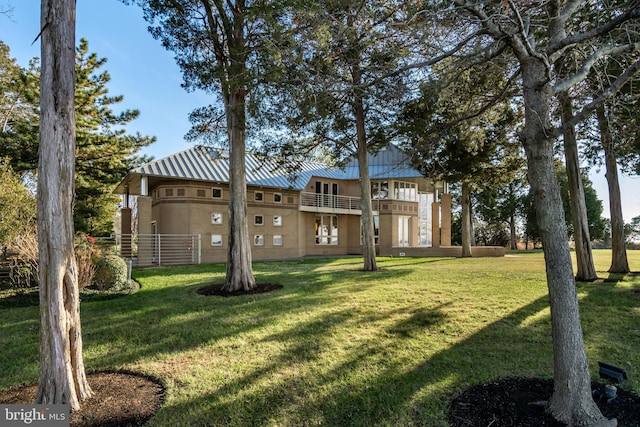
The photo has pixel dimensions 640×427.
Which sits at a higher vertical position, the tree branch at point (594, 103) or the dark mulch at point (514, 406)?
the tree branch at point (594, 103)

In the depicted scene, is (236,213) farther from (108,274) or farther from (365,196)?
(365,196)

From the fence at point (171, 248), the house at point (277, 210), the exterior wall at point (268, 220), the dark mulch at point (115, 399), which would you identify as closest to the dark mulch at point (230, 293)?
the dark mulch at point (115, 399)

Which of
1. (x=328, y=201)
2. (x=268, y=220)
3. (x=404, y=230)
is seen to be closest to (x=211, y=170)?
(x=268, y=220)

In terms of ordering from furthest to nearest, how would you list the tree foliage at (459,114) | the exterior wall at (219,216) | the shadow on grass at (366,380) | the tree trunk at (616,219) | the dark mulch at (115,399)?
1. the exterior wall at (219,216)
2. the tree trunk at (616,219)
3. the tree foliage at (459,114)
4. the shadow on grass at (366,380)
5. the dark mulch at (115,399)

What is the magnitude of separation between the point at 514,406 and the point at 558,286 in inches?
53.3

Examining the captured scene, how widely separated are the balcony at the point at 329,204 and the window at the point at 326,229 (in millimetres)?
1254

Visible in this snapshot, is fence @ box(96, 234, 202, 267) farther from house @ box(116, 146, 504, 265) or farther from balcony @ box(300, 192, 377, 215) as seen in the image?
balcony @ box(300, 192, 377, 215)

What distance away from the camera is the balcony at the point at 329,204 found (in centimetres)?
2572

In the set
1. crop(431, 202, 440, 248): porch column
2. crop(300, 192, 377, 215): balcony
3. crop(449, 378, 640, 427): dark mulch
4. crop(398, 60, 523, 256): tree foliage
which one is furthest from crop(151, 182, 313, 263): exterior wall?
crop(449, 378, 640, 427): dark mulch

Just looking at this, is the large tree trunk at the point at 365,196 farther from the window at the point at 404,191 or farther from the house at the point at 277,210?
the window at the point at 404,191

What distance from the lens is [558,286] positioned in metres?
3.50

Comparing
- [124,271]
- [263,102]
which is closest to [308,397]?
[263,102]

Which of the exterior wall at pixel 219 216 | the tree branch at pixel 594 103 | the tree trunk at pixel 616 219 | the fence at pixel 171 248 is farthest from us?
the exterior wall at pixel 219 216

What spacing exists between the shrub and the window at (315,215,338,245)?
17.6 meters
